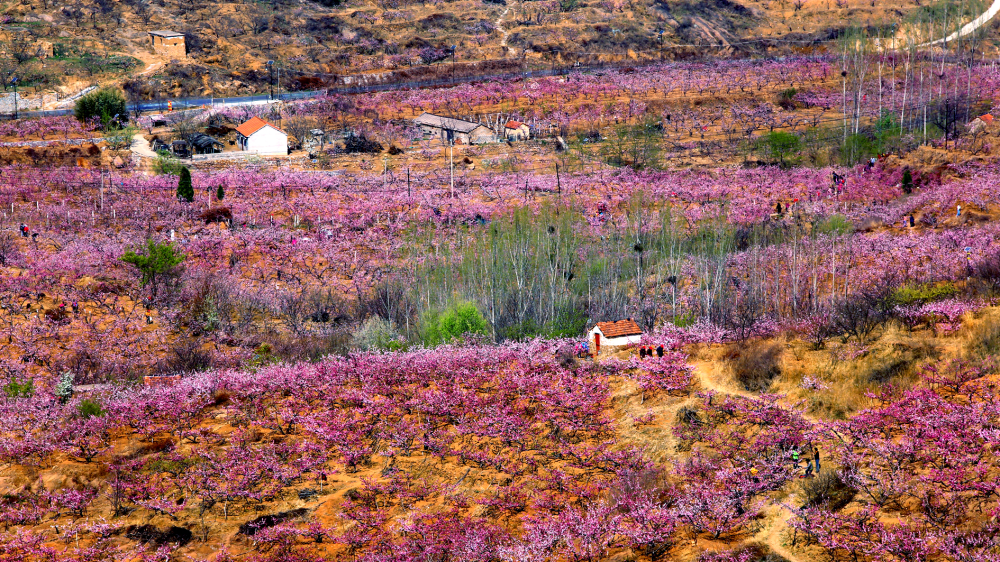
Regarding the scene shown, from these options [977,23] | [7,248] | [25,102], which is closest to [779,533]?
[7,248]

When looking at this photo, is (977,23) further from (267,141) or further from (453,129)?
(267,141)

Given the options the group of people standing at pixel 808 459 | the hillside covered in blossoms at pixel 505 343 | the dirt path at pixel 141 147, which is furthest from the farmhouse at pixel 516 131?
the group of people standing at pixel 808 459

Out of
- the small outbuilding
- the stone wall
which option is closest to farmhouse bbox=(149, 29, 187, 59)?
the stone wall

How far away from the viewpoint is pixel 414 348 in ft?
97.0

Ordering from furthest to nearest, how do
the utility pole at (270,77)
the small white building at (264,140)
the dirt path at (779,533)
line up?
the utility pole at (270,77) → the small white building at (264,140) → the dirt path at (779,533)

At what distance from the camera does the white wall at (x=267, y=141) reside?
69.9 metres

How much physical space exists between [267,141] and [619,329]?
159 feet

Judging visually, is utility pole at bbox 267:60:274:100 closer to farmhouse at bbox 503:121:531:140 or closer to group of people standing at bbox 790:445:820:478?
farmhouse at bbox 503:121:531:140

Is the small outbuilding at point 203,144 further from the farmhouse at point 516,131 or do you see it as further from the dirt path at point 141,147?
the farmhouse at point 516,131

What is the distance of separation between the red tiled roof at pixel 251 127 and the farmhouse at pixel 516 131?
717 inches

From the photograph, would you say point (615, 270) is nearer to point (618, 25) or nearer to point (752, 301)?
point (752, 301)

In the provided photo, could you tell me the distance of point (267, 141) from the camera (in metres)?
70.0

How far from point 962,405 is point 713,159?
47.2 m

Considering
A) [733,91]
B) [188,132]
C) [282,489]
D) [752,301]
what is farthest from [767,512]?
[733,91]
